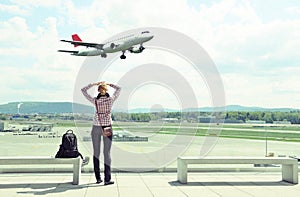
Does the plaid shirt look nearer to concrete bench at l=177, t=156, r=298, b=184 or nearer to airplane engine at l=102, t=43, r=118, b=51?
concrete bench at l=177, t=156, r=298, b=184

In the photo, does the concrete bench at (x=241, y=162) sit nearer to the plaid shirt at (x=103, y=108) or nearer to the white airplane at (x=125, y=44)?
the plaid shirt at (x=103, y=108)

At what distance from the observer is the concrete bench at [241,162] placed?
634 centimetres

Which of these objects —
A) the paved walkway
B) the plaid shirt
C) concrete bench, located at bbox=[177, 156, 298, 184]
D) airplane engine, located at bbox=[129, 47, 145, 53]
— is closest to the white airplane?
airplane engine, located at bbox=[129, 47, 145, 53]

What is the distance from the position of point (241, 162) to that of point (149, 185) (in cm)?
161

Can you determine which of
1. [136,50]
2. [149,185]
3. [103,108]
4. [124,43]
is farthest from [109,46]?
[149,185]

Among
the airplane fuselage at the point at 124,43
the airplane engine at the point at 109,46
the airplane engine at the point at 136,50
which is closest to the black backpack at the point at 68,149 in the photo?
the airplane fuselage at the point at 124,43

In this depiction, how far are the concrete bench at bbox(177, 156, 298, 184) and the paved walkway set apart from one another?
0.16 meters

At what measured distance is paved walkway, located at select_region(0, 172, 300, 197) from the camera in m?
5.51

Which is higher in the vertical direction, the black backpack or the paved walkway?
the black backpack

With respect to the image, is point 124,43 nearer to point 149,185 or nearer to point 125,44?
point 125,44

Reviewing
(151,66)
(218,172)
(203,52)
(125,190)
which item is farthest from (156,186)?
(151,66)

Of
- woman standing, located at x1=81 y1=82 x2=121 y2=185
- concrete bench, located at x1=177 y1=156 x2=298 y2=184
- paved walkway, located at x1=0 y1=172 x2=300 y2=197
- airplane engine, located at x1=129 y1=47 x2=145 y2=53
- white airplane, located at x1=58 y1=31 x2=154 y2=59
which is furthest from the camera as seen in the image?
airplane engine, located at x1=129 y1=47 x2=145 y2=53

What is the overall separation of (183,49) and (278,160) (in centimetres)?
1003

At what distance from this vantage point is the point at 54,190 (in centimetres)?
564
